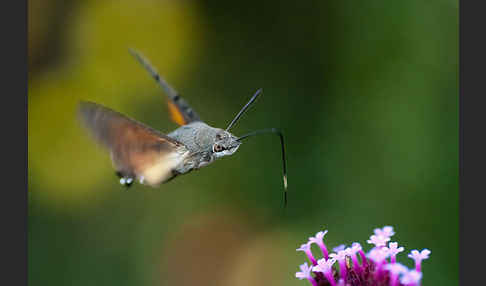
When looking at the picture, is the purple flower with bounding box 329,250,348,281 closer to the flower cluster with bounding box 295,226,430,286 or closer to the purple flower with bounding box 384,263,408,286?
the flower cluster with bounding box 295,226,430,286

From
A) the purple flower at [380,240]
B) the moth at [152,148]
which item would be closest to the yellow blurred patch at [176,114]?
the moth at [152,148]

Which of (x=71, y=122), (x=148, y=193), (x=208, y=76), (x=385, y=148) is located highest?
(x=208, y=76)

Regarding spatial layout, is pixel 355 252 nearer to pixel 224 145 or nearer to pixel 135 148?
pixel 224 145

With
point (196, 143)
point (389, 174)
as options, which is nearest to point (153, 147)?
point (196, 143)

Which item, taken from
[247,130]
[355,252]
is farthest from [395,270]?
[247,130]

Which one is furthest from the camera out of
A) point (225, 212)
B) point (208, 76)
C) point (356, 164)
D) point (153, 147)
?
point (208, 76)

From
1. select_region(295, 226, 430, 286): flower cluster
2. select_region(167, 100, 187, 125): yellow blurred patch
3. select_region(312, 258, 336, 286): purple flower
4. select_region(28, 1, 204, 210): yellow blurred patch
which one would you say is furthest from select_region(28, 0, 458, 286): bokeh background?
select_region(312, 258, 336, 286): purple flower

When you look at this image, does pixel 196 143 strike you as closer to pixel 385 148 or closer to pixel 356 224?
pixel 356 224
